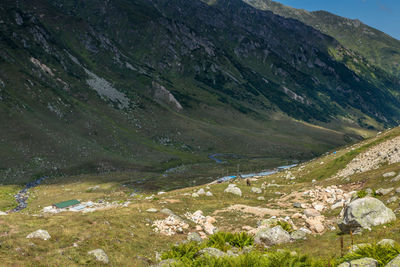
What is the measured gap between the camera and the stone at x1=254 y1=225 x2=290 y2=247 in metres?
22.7

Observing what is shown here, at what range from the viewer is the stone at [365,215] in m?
20.6

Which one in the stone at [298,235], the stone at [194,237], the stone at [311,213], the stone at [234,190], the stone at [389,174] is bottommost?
the stone at [234,190]

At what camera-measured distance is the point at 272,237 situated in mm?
22797

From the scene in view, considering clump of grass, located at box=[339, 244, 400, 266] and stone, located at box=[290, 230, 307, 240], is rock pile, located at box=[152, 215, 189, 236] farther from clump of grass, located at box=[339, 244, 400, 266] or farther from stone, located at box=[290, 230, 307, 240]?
clump of grass, located at box=[339, 244, 400, 266]

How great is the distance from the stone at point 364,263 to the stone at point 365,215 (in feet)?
23.7

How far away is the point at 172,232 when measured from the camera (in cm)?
2888

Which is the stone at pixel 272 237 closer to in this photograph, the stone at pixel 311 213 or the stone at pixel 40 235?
the stone at pixel 311 213

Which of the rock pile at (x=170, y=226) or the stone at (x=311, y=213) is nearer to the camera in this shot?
the rock pile at (x=170, y=226)

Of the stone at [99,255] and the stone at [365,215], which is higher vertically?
the stone at [365,215]

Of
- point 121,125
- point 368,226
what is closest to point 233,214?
point 368,226

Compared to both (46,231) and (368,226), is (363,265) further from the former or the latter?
(46,231)

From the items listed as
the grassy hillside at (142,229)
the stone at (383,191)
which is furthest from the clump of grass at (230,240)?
the stone at (383,191)

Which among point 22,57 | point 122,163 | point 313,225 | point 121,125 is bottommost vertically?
point 122,163

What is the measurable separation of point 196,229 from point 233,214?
6.50 meters
